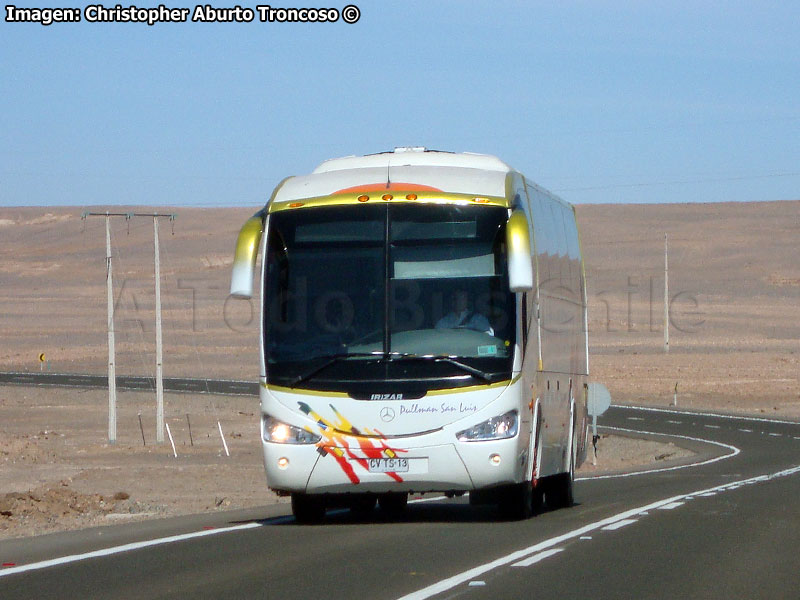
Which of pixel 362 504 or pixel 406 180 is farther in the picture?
pixel 362 504

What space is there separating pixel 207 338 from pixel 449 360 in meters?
76.9

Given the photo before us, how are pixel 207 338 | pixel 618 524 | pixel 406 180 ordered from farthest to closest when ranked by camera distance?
pixel 207 338 → pixel 406 180 → pixel 618 524

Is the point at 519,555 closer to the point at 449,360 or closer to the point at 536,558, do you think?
the point at 536,558

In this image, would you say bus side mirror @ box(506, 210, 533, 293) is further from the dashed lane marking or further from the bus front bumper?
the dashed lane marking

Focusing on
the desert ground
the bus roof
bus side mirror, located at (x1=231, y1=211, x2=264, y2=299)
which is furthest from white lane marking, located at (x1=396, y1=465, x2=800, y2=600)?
the desert ground

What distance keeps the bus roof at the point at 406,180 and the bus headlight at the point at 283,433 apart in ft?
6.80

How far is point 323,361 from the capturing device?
43.7ft

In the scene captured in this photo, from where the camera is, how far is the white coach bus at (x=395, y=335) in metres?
13.2

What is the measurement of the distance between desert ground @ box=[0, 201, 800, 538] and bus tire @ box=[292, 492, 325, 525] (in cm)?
290

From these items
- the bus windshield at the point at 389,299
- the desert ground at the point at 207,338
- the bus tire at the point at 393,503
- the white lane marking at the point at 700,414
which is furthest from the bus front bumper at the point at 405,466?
the white lane marking at the point at 700,414

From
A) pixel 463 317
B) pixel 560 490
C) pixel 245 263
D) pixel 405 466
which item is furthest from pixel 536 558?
pixel 560 490

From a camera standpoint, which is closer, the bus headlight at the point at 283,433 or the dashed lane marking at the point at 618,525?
the bus headlight at the point at 283,433

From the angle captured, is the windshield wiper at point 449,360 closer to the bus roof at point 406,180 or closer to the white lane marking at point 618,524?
the bus roof at point 406,180

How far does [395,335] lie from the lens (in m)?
13.3
